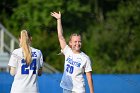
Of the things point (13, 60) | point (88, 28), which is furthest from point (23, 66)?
point (88, 28)

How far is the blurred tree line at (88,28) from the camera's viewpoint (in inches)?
1184

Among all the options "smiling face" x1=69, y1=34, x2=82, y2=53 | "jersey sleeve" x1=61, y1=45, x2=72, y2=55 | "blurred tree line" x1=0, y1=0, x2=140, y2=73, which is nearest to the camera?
"smiling face" x1=69, y1=34, x2=82, y2=53

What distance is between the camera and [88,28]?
3356 centimetres

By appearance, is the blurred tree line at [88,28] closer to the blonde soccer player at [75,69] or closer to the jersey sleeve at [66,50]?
the jersey sleeve at [66,50]

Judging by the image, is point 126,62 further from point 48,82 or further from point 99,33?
point 48,82

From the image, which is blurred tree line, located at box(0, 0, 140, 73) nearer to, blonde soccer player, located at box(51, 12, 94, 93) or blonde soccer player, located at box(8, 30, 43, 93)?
blonde soccer player, located at box(51, 12, 94, 93)

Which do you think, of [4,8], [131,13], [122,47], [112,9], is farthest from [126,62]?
[4,8]

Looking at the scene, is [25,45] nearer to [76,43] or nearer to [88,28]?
[76,43]

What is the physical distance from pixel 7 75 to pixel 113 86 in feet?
7.43

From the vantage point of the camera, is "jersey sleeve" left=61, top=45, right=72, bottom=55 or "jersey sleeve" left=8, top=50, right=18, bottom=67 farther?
"jersey sleeve" left=61, top=45, right=72, bottom=55

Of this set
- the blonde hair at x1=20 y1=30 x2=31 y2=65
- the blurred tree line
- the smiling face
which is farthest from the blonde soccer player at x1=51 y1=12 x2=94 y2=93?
the blurred tree line

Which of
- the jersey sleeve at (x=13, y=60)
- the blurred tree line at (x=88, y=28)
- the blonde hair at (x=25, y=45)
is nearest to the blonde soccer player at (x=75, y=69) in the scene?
the blonde hair at (x=25, y=45)

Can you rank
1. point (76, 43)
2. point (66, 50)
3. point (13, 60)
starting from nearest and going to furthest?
point (13, 60), point (76, 43), point (66, 50)

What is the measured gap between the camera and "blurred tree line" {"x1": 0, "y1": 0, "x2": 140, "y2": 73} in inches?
1184
